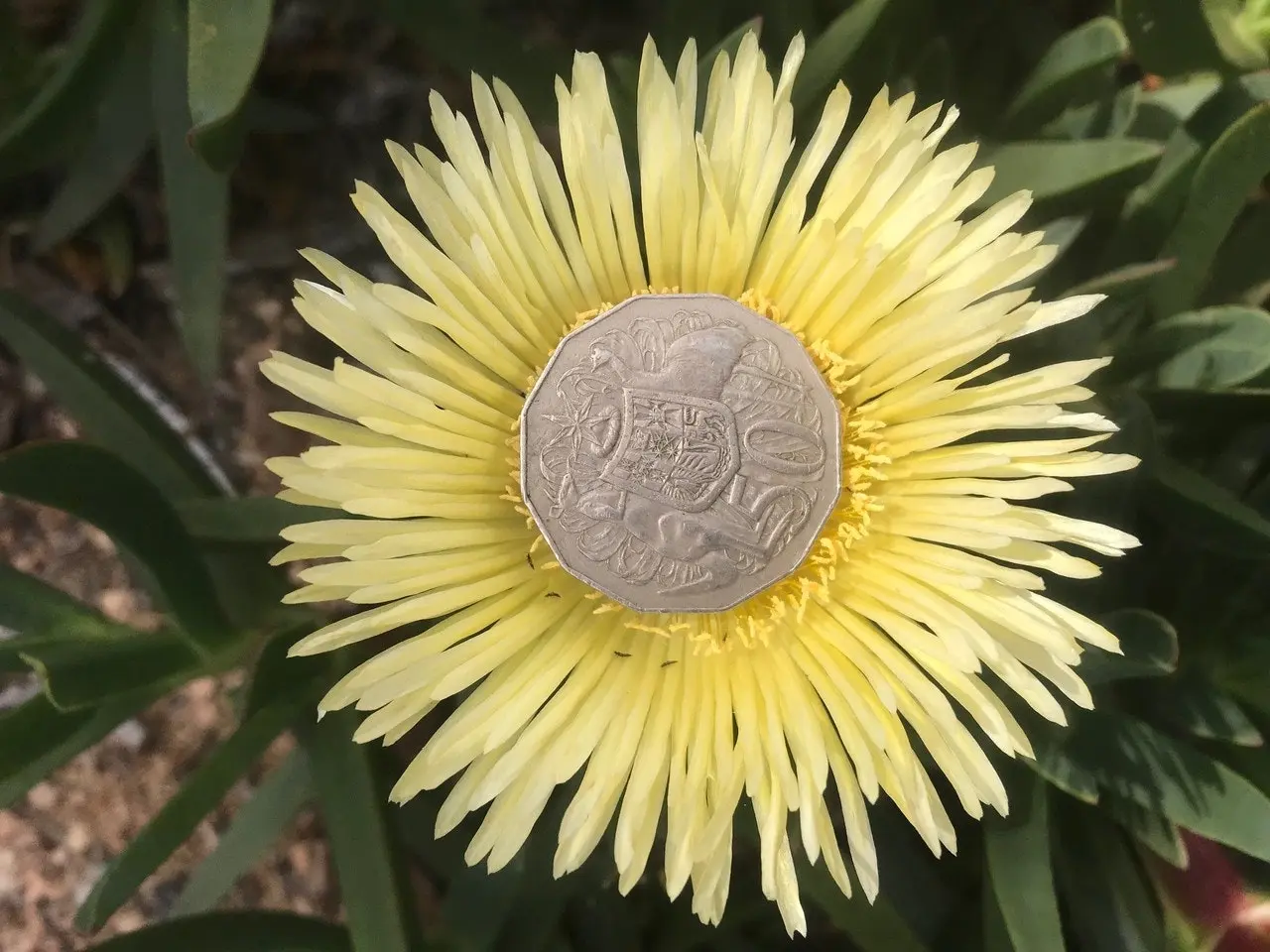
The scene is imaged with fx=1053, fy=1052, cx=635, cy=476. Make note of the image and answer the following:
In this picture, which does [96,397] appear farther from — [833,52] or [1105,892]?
[1105,892]

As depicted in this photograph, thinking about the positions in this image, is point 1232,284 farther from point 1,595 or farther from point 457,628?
point 1,595

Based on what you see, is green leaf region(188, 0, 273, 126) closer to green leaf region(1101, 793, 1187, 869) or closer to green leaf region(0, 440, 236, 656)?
green leaf region(0, 440, 236, 656)

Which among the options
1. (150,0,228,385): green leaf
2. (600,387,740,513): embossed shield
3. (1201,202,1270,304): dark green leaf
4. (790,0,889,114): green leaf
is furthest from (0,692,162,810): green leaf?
(1201,202,1270,304): dark green leaf

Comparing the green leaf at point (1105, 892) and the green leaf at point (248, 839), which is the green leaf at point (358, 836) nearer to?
the green leaf at point (248, 839)

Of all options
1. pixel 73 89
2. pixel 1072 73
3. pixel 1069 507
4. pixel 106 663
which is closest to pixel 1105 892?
pixel 1069 507

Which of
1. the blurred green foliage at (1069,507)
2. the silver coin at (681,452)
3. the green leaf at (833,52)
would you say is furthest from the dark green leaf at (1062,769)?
the green leaf at (833,52)
